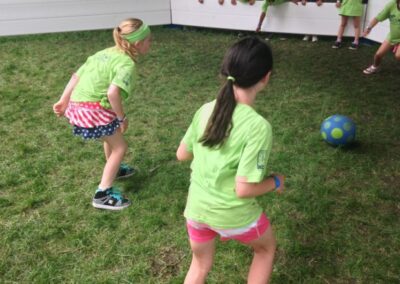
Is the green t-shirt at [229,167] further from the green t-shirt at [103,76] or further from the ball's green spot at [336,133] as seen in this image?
the ball's green spot at [336,133]

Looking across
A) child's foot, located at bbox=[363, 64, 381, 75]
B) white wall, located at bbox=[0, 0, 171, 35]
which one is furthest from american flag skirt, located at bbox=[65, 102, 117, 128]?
white wall, located at bbox=[0, 0, 171, 35]

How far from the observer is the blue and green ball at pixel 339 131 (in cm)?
417

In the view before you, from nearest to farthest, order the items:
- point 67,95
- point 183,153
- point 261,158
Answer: point 261,158 → point 183,153 → point 67,95

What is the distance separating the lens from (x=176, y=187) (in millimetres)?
3783

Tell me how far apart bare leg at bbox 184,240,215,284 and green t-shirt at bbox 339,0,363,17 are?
22.8 feet

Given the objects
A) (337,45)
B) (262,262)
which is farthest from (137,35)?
(337,45)

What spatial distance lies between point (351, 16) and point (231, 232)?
279 inches

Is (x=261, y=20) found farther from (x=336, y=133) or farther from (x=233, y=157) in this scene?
(x=233, y=157)

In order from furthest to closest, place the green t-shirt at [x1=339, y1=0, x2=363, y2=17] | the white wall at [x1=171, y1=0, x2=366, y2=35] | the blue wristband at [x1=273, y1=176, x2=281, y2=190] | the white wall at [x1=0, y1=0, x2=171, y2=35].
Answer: the white wall at [x1=0, y1=0, x2=171, y2=35] < the white wall at [x1=171, y1=0, x2=366, y2=35] < the green t-shirt at [x1=339, y1=0, x2=363, y2=17] < the blue wristband at [x1=273, y1=176, x2=281, y2=190]

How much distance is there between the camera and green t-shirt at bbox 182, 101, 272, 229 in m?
1.91

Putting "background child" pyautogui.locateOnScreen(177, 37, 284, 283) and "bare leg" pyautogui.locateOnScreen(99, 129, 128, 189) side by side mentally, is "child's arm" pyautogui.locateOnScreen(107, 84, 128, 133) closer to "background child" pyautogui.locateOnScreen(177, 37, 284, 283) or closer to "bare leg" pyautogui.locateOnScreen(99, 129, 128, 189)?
"bare leg" pyautogui.locateOnScreen(99, 129, 128, 189)

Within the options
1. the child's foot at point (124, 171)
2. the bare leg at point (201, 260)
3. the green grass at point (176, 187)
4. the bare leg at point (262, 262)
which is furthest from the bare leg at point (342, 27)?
the bare leg at point (201, 260)

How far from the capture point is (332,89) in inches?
236

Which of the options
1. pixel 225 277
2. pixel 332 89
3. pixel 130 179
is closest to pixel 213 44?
pixel 332 89
